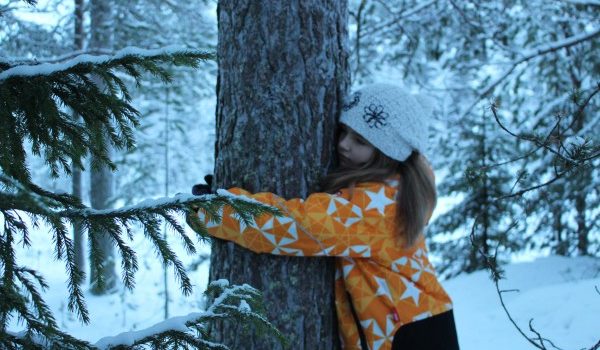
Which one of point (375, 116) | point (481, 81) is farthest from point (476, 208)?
point (375, 116)

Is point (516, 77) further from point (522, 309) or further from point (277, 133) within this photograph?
point (277, 133)

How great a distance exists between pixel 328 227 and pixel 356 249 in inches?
7.2

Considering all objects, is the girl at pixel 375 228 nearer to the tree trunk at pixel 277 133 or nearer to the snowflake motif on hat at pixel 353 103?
the snowflake motif on hat at pixel 353 103

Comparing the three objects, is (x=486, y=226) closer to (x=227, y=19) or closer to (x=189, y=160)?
(x=227, y=19)

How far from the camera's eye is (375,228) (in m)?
2.54

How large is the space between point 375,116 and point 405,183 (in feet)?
1.16

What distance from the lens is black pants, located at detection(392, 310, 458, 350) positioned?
2.61m

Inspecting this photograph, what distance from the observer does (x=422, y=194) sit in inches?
107

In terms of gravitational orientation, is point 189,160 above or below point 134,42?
below

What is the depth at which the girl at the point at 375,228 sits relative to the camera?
7.97 feet

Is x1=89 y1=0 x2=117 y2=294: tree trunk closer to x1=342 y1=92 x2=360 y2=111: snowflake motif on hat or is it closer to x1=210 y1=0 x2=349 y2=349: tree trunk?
x1=210 y1=0 x2=349 y2=349: tree trunk

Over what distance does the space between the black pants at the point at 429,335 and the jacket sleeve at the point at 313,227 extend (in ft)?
1.36

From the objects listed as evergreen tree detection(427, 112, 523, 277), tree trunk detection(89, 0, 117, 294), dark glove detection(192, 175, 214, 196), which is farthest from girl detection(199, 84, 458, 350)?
tree trunk detection(89, 0, 117, 294)

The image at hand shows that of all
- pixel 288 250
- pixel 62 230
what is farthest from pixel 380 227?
pixel 62 230
